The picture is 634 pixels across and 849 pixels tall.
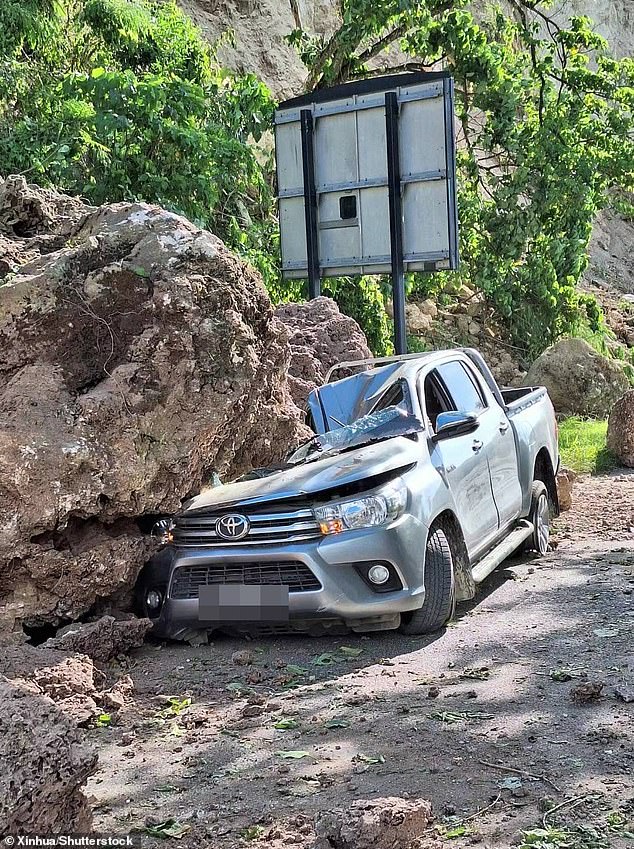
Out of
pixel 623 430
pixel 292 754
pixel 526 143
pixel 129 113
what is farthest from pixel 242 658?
pixel 526 143

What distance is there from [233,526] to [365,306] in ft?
31.9

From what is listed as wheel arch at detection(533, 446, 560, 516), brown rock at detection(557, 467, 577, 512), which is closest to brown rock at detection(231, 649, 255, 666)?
wheel arch at detection(533, 446, 560, 516)

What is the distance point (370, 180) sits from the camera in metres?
12.1

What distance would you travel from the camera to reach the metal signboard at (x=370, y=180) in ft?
38.0

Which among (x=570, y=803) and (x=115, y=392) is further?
(x=115, y=392)

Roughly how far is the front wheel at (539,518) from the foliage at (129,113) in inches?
235

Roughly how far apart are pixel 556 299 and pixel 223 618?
532 inches

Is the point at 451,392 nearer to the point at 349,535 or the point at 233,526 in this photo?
the point at 349,535

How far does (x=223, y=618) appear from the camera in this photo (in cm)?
595

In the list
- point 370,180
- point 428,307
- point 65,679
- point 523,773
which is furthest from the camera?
point 428,307

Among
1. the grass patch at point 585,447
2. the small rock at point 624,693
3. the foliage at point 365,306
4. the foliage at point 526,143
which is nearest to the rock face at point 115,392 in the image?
the small rock at point 624,693

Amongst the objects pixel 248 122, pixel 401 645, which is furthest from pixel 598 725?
pixel 248 122

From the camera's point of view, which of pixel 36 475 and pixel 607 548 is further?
pixel 607 548

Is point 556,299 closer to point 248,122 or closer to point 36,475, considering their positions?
point 248,122
